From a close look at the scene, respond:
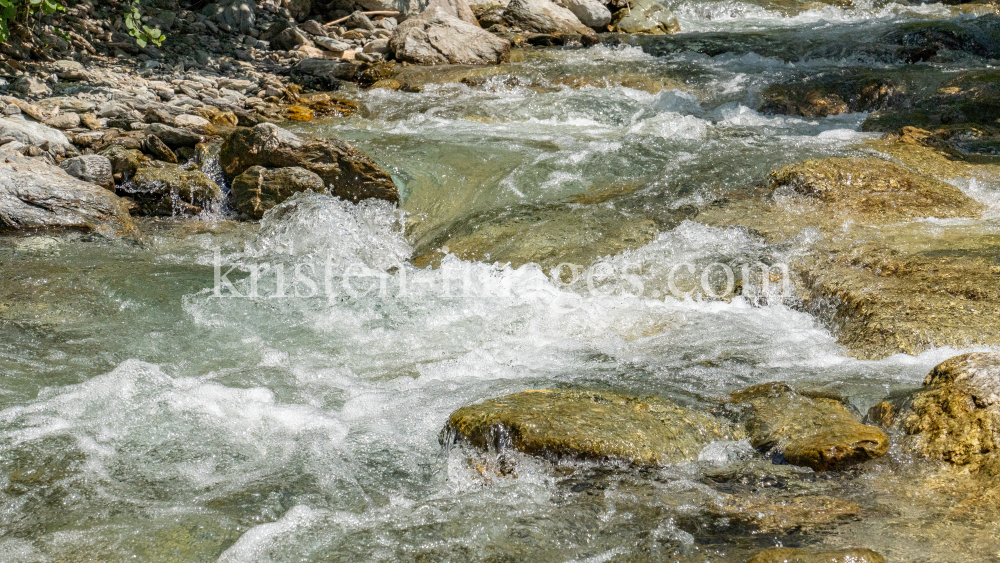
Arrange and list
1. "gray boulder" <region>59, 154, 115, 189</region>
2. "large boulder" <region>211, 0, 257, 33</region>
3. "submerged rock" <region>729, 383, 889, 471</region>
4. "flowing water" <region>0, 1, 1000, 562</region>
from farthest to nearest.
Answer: "large boulder" <region>211, 0, 257, 33</region>
"gray boulder" <region>59, 154, 115, 189</region>
"submerged rock" <region>729, 383, 889, 471</region>
"flowing water" <region>0, 1, 1000, 562</region>

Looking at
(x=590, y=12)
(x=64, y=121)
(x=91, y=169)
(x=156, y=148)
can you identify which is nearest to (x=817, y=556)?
(x=91, y=169)

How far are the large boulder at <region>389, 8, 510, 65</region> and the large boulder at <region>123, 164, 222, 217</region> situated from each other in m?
4.82

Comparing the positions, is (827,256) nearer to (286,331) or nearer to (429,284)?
(429,284)

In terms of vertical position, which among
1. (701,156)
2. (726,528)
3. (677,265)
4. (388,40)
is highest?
(388,40)

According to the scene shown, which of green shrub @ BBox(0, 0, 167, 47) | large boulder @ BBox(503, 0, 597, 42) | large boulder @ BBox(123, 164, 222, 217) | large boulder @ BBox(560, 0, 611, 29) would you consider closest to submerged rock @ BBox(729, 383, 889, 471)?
large boulder @ BBox(123, 164, 222, 217)

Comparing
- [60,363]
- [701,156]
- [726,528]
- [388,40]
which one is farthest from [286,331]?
[388,40]

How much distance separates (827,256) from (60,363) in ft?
14.4

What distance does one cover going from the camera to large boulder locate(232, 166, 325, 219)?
6277 millimetres

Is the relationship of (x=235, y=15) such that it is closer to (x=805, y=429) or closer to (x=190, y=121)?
(x=190, y=121)

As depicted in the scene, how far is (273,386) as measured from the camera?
3.79 meters

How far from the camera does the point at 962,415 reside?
9.27 feet

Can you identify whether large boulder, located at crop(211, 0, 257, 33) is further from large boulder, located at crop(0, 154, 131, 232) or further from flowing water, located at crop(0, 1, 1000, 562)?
large boulder, located at crop(0, 154, 131, 232)

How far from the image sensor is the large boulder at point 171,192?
20.6 feet

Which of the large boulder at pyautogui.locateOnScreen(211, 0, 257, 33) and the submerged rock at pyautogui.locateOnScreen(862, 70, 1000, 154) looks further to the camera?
the large boulder at pyautogui.locateOnScreen(211, 0, 257, 33)
